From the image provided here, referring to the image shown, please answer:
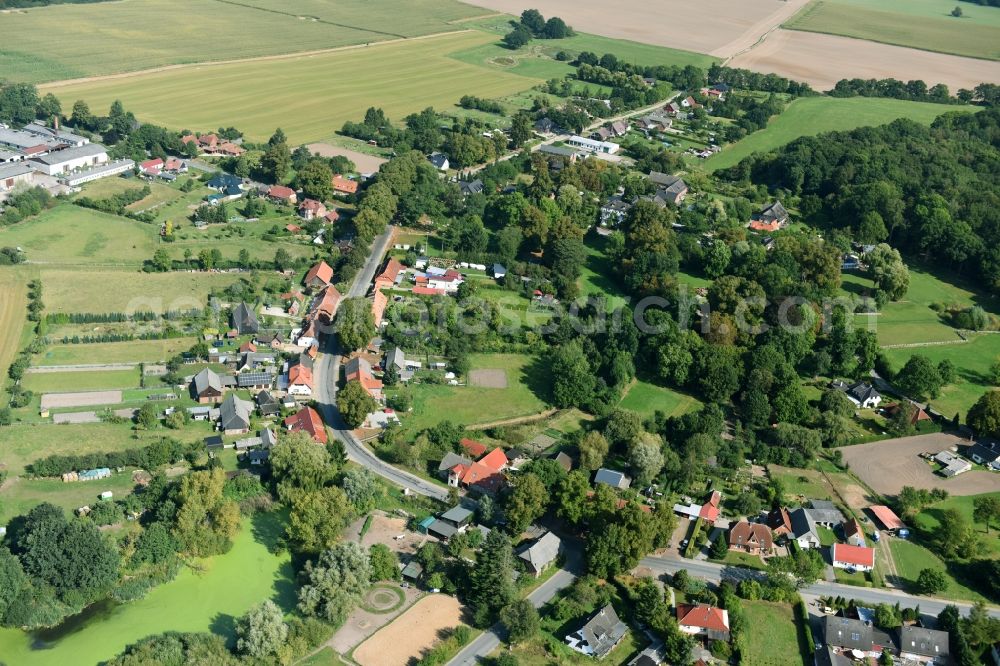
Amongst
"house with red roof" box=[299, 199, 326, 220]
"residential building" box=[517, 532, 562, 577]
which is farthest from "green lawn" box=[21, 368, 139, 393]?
"residential building" box=[517, 532, 562, 577]

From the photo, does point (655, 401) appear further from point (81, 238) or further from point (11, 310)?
point (81, 238)

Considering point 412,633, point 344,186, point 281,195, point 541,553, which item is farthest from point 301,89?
point 412,633

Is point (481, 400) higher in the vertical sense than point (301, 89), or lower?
lower

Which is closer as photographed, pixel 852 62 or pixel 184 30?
pixel 184 30

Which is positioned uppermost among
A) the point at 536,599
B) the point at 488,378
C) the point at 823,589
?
the point at 488,378

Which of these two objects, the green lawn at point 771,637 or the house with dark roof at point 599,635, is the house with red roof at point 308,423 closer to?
the house with dark roof at point 599,635

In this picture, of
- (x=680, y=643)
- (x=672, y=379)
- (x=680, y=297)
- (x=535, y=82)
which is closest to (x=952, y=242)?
(x=680, y=297)

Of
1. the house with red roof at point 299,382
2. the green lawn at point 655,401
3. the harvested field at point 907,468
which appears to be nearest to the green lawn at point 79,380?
the house with red roof at point 299,382

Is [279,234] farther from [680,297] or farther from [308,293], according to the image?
[680,297]
